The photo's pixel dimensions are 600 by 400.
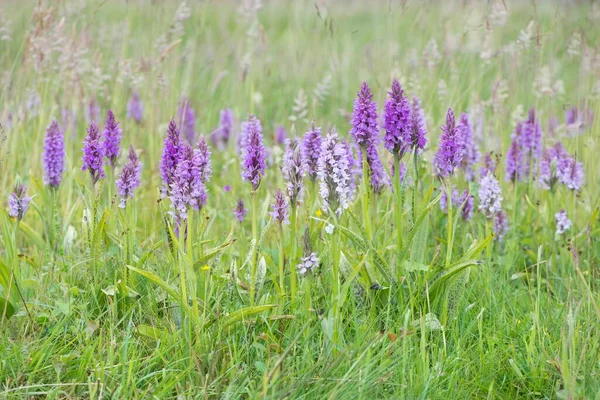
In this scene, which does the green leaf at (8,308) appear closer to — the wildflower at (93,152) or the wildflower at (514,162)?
the wildflower at (93,152)

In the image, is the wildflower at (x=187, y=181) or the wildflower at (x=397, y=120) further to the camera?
the wildflower at (x=397, y=120)

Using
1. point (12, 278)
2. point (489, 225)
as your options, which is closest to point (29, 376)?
point (12, 278)

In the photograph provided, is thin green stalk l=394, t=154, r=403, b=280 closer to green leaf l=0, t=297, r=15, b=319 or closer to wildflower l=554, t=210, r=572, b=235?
wildflower l=554, t=210, r=572, b=235

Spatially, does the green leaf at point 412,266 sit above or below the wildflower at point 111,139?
below

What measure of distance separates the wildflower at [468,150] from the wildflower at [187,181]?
5.65 ft

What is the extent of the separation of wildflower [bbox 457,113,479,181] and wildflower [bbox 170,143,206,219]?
1723 millimetres

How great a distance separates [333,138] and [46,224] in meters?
1.79

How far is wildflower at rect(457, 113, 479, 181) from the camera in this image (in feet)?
13.1

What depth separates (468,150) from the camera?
4137 millimetres

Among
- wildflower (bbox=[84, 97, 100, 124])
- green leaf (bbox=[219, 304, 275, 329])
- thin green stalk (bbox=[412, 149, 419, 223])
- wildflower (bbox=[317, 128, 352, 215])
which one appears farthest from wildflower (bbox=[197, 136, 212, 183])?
wildflower (bbox=[84, 97, 100, 124])

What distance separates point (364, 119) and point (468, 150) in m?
1.47

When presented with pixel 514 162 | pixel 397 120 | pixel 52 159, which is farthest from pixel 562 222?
pixel 52 159

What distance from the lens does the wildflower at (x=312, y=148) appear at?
2818 mm

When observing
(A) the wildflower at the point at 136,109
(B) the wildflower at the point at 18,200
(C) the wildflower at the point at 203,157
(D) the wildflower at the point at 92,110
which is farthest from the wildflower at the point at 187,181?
(A) the wildflower at the point at 136,109
